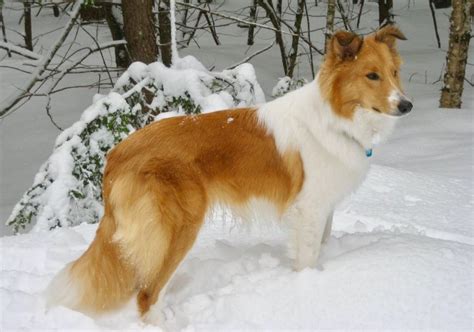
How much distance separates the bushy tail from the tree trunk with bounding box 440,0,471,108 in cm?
690

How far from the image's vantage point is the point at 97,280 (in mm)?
3156

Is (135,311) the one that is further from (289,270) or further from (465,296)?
(465,296)

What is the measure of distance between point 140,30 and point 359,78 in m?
4.05

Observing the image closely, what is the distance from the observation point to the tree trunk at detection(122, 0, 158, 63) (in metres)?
6.53

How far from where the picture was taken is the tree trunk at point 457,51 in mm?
7984

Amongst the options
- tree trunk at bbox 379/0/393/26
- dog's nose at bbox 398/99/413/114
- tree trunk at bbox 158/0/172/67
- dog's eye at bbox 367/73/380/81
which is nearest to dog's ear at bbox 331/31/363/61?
dog's eye at bbox 367/73/380/81

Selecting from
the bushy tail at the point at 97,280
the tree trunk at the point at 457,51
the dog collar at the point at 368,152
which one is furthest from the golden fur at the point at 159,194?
the tree trunk at the point at 457,51

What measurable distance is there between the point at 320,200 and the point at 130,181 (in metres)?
1.24

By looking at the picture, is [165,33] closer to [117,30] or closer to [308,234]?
[117,30]

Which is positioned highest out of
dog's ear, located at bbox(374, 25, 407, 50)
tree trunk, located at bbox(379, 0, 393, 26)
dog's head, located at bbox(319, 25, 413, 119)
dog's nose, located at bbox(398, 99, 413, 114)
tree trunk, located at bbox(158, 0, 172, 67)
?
dog's ear, located at bbox(374, 25, 407, 50)

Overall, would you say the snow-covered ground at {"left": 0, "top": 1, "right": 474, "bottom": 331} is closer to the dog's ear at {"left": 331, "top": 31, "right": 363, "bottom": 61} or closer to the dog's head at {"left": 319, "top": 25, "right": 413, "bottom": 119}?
the dog's head at {"left": 319, "top": 25, "right": 413, "bottom": 119}

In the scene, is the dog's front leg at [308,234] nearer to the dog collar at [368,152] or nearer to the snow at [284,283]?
the snow at [284,283]

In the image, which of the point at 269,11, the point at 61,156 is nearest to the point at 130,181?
the point at 61,156

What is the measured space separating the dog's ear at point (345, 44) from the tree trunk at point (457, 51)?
5523mm
